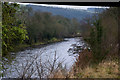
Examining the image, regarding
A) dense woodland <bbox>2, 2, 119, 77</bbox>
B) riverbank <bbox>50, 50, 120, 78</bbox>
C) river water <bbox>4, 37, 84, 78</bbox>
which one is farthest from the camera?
dense woodland <bbox>2, 2, 119, 77</bbox>

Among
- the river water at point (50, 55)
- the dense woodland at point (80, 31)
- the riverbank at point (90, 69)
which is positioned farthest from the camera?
the dense woodland at point (80, 31)

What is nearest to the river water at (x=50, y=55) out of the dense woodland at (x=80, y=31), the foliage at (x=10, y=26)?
the dense woodland at (x=80, y=31)

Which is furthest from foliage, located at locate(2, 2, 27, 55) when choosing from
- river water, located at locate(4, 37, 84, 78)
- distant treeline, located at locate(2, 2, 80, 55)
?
river water, located at locate(4, 37, 84, 78)

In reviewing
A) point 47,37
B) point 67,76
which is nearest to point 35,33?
point 47,37

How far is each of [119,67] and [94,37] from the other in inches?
29.6

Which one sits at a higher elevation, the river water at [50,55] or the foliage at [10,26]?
the foliage at [10,26]

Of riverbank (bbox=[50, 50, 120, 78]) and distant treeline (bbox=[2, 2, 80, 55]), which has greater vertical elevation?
distant treeline (bbox=[2, 2, 80, 55])

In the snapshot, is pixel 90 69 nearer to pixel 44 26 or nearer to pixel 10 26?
pixel 44 26

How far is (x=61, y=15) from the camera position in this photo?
10.8 ft

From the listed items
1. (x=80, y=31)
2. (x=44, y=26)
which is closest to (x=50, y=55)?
(x=44, y=26)

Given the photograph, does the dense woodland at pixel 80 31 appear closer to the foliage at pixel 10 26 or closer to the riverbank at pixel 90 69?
the riverbank at pixel 90 69

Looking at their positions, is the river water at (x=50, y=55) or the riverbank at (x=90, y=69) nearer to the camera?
the riverbank at (x=90, y=69)

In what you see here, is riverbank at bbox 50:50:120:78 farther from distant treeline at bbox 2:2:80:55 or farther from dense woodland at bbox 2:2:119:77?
distant treeline at bbox 2:2:80:55

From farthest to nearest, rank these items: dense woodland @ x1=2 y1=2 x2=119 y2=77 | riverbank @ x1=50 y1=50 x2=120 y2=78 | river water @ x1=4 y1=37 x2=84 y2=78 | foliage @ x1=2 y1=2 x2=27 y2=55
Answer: dense woodland @ x1=2 y1=2 x2=119 y2=77 < river water @ x1=4 y1=37 x2=84 y2=78 < riverbank @ x1=50 y1=50 x2=120 y2=78 < foliage @ x1=2 y1=2 x2=27 y2=55
